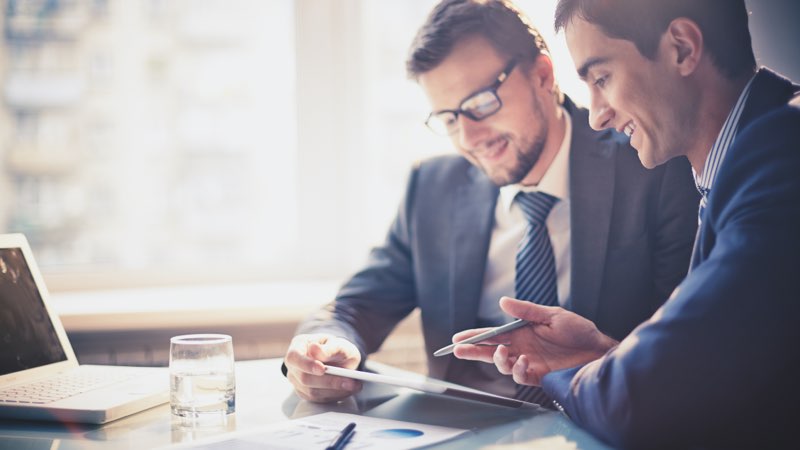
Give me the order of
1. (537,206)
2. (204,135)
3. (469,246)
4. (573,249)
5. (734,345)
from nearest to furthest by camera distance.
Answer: (734,345) → (573,249) → (537,206) → (469,246) → (204,135)

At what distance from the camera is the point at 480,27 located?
1.71 m

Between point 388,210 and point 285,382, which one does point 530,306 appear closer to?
point 285,382

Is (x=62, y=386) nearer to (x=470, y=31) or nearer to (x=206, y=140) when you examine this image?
(x=470, y=31)

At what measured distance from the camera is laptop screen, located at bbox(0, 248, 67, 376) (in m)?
1.23

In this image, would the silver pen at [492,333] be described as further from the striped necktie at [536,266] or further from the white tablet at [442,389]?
the striped necktie at [536,266]

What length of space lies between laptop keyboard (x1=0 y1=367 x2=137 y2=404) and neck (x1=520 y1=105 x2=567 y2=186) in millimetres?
Answer: 996

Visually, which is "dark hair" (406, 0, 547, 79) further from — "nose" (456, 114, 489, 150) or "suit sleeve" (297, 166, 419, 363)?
"suit sleeve" (297, 166, 419, 363)

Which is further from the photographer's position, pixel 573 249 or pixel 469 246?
pixel 469 246

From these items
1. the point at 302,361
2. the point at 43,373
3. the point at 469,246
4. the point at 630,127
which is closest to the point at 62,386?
the point at 43,373

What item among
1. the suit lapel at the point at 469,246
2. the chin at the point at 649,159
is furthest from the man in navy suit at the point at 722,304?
the suit lapel at the point at 469,246

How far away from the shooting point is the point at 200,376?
1.08 metres

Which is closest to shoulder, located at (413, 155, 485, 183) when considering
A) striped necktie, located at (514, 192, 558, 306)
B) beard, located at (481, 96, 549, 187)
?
beard, located at (481, 96, 549, 187)

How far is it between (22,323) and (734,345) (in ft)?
3.65

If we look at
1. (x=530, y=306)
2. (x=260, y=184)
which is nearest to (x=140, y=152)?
(x=260, y=184)
